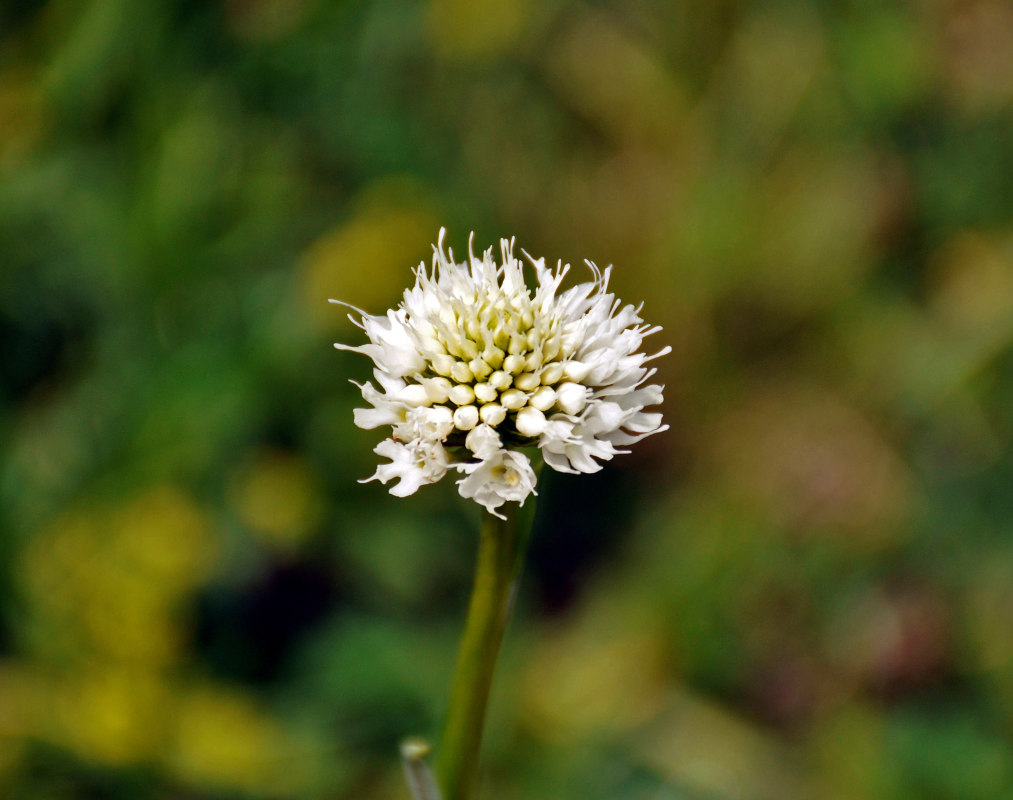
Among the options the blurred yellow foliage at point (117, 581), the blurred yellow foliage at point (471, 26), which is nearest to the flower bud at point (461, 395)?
the blurred yellow foliage at point (117, 581)

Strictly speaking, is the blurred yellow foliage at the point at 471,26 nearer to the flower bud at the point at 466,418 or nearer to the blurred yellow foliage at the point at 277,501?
the blurred yellow foliage at the point at 277,501

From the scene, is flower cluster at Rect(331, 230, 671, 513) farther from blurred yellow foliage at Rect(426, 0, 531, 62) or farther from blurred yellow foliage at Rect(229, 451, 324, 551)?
blurred yellow foliage at Rect(426, 0, 531, 62)

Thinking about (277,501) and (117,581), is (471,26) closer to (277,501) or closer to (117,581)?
(277,501)

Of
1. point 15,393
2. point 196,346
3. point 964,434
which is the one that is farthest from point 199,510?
point 964,434

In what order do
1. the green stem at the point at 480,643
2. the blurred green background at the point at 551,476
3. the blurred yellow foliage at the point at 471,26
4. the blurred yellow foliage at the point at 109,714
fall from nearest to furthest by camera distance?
the green stem at the point at 480,643 → the blurred yellow foliage at the point at 109,714 → the blurred green background at the point at 551,476 → the blurred yellow foliage at the point at 471,26

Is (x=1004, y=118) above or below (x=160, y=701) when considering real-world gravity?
above

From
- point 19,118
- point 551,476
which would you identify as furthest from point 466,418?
point 19,118

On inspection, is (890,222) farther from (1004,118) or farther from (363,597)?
(363,597)
